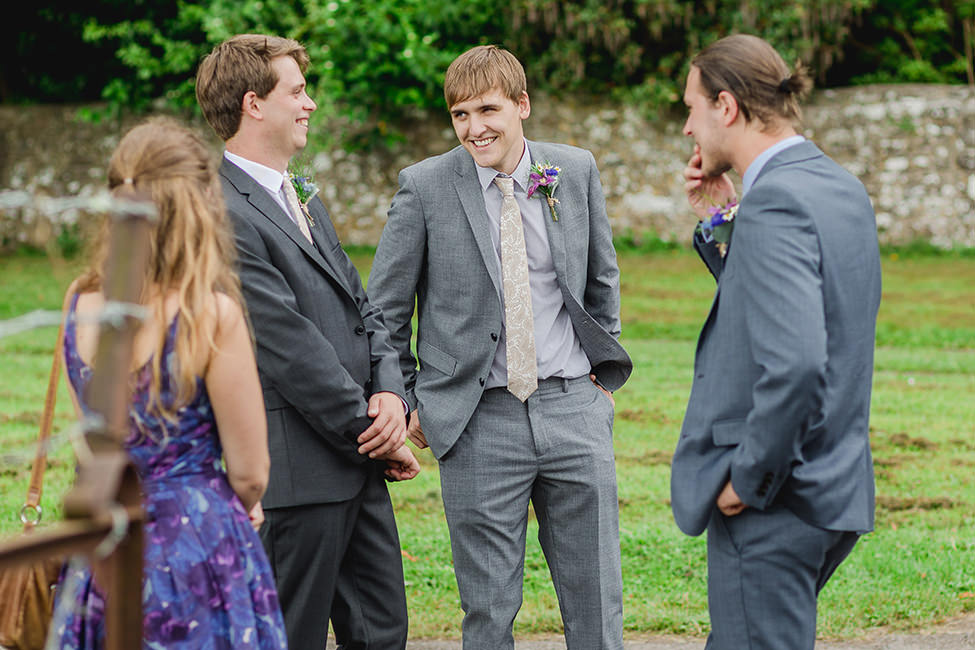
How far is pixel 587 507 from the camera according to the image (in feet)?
12.4

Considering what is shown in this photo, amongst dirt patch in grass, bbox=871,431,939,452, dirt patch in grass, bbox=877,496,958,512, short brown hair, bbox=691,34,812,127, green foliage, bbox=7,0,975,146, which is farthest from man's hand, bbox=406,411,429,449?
green foliage, bbox=7,0,975,146

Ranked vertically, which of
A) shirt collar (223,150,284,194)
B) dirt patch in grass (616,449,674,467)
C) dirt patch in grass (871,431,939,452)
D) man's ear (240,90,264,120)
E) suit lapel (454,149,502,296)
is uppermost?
man's ear (240,90,264,120)

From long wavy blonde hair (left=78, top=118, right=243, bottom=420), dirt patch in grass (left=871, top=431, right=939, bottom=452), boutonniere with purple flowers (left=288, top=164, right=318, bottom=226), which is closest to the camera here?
long wavy blonde hair (left=78, top=118, right=243, bottom=420)

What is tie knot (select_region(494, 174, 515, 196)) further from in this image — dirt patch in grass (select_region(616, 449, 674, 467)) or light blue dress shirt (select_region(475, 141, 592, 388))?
dirt patch in grass (select_region(616, 449, 674, 467))

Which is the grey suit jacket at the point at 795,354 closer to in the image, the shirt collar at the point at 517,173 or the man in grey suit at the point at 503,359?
the man in grey suit at the point at 503,359

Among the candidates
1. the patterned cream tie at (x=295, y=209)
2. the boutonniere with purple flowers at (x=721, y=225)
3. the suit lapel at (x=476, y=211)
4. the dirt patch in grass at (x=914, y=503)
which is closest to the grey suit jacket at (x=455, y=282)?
the suit lapel at (x=476, y=211)

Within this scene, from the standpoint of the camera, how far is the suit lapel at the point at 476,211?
3.76 meters

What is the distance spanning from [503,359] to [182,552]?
151 cm

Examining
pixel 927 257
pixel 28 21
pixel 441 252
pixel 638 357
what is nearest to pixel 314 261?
pixel 441 252

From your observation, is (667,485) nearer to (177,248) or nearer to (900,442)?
(900,442)

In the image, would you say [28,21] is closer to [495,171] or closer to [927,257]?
[927,257]

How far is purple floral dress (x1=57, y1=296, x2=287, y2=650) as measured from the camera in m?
2.50

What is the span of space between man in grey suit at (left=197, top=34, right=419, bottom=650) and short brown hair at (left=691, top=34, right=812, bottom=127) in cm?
132

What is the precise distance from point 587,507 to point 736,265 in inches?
52.7
